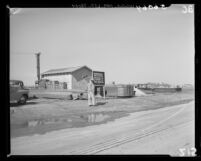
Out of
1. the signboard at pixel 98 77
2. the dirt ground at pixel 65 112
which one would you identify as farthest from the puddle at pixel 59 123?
the signboard at pixel 98 77

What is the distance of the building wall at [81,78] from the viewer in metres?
3.65

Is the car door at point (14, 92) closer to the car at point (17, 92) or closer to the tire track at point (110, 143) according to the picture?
the car at point (17, 92)

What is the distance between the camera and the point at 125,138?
356 cm

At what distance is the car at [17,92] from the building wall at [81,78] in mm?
931

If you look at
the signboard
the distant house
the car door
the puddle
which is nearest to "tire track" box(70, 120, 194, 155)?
the puddle

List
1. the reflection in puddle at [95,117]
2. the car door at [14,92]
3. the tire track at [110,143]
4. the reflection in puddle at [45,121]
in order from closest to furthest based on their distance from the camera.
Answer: the tire track at [110,143] < the car door at [14,92] < the reflection in puddle at [45,121] < the reflection in puddle at [95,117]

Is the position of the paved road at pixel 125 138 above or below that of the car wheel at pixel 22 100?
below

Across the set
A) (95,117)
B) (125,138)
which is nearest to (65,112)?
(95,117)

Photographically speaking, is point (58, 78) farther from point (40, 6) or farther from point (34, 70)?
point (40, 6)

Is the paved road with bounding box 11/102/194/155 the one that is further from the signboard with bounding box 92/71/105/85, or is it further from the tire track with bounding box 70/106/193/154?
the signboard with bounding box 92/71/105/85

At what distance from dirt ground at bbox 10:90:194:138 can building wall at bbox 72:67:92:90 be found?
0.96 ft

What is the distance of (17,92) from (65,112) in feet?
3.06

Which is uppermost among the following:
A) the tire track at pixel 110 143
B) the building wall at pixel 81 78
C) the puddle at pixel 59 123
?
the building wall at pixel 81 78
